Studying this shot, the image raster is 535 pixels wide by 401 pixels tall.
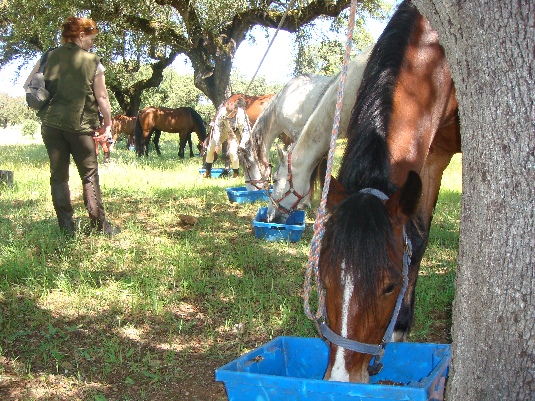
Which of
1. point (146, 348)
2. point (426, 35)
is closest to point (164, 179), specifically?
point (146, 348)

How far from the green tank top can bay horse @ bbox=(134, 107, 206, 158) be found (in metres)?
14.7

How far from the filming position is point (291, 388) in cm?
196

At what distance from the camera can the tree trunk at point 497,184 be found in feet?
4.87

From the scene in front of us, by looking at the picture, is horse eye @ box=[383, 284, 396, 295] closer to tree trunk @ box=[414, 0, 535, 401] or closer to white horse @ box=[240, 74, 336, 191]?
tree trunk @ box=[414, 0, 535, 401]

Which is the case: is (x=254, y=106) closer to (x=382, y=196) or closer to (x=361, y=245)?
(x=382, y=196)

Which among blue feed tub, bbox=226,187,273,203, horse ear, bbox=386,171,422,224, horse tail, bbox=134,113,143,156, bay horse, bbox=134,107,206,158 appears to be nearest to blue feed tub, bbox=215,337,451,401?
horse ear, bbox=386,171,422,224

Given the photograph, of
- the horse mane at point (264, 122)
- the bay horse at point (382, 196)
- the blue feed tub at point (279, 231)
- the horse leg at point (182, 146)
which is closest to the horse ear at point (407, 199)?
the bay horse at point (382, 196)

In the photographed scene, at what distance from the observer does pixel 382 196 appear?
239cm

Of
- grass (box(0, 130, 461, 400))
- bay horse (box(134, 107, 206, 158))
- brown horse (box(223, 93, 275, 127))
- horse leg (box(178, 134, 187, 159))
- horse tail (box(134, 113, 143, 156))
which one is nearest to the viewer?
grass (box(0, 130, 461, 400))

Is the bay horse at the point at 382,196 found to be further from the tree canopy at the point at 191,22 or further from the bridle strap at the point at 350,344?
the tree canopy at the point at 191,22

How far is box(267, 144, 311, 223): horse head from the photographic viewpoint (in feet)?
16.4

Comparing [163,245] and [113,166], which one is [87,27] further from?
[113,166]

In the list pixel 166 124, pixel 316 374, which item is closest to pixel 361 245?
pixel 316 374

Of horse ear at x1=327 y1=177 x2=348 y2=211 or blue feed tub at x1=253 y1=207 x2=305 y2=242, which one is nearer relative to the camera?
horse ear at x1=327 y1=177 x2=348 y2=211
